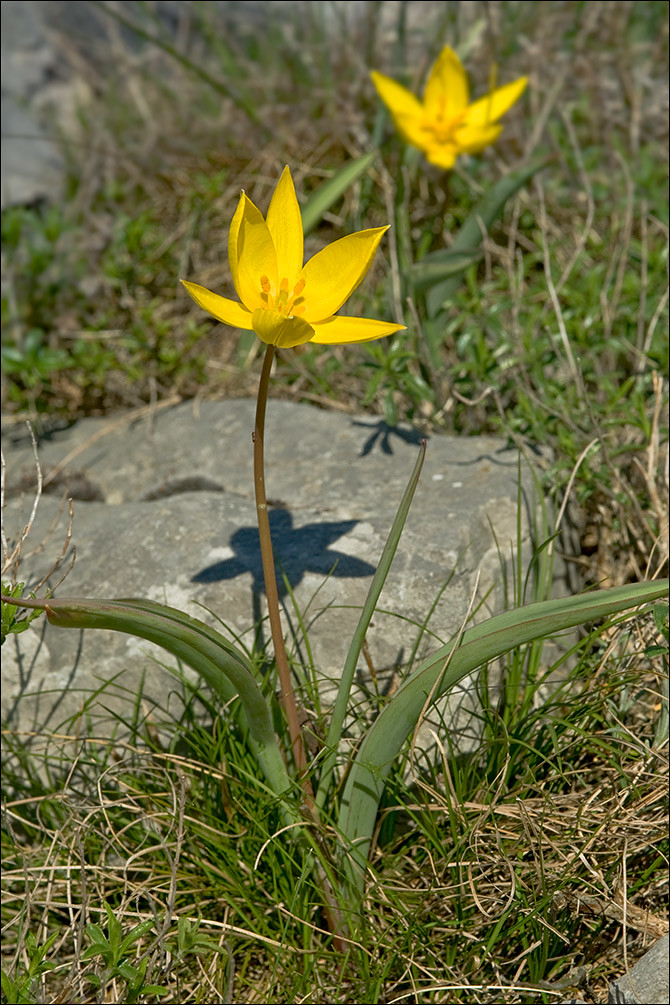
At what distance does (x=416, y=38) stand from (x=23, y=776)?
3.32 meters

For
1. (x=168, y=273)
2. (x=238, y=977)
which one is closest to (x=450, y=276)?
(x=168, y=273)

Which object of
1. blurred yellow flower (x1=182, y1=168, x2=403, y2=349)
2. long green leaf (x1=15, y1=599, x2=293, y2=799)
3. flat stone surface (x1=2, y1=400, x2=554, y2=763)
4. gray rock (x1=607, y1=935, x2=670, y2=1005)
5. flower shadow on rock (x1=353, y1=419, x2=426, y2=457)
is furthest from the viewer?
flower shadow on rock (x1=353, y1=419, x2=426, y2=457)

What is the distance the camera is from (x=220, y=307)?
51.0 inches

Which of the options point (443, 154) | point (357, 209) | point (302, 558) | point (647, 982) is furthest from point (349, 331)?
point (357, 209)

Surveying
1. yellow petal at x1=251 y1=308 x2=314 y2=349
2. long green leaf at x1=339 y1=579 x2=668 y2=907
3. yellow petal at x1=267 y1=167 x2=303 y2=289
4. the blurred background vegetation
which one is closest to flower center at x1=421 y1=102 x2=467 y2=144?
the blurred background vegetation

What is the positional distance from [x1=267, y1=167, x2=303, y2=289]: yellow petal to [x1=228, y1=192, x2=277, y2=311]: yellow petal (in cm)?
2

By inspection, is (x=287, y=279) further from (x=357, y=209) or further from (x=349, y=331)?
(x=357, y=209)

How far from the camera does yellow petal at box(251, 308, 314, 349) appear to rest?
1195 mm

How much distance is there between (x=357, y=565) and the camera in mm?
1873

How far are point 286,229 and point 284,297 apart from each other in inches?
4.8

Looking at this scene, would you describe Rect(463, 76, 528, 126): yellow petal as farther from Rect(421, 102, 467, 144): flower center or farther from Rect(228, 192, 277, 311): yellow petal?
Rect(228, 192, 277, 311): yellow petal

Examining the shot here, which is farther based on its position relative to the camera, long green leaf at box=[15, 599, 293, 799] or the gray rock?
the gray rock

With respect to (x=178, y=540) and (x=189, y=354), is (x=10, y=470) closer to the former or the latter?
(x=189, y=354)

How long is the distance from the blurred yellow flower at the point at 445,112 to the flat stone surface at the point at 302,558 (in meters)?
0.98
